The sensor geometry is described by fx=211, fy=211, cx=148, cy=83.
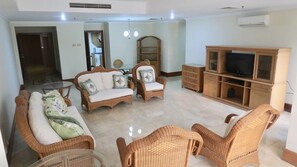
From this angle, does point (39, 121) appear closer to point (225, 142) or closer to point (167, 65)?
point (225, 142)

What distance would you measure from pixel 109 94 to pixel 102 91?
272mm

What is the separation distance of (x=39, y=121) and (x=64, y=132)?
317 mm

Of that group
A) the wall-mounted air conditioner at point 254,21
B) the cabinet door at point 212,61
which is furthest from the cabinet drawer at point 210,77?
the wall-mounted air conditioner at point 254,21

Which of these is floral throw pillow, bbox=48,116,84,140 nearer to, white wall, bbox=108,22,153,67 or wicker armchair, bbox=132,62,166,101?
wicker armchair, bbox=132,62,166,101

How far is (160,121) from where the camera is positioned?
170 inches

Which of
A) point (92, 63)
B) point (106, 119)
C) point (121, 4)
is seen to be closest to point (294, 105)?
point (106, 119)

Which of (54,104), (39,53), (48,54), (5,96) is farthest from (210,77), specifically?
(39,53)

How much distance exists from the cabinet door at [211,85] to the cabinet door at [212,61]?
0.20 metres

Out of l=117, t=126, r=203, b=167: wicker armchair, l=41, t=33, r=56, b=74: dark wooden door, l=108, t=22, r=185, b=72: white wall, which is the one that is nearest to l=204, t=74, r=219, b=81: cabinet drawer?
l=108, t=22, r=185, b=72: white wall

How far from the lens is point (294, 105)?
2623 millimetres

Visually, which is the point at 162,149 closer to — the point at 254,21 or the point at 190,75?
the point at 254,21

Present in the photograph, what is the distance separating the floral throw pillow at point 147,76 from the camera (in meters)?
5.74

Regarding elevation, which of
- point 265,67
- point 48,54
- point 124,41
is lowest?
point 265,67

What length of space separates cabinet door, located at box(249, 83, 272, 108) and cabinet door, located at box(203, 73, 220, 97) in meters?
0.98
